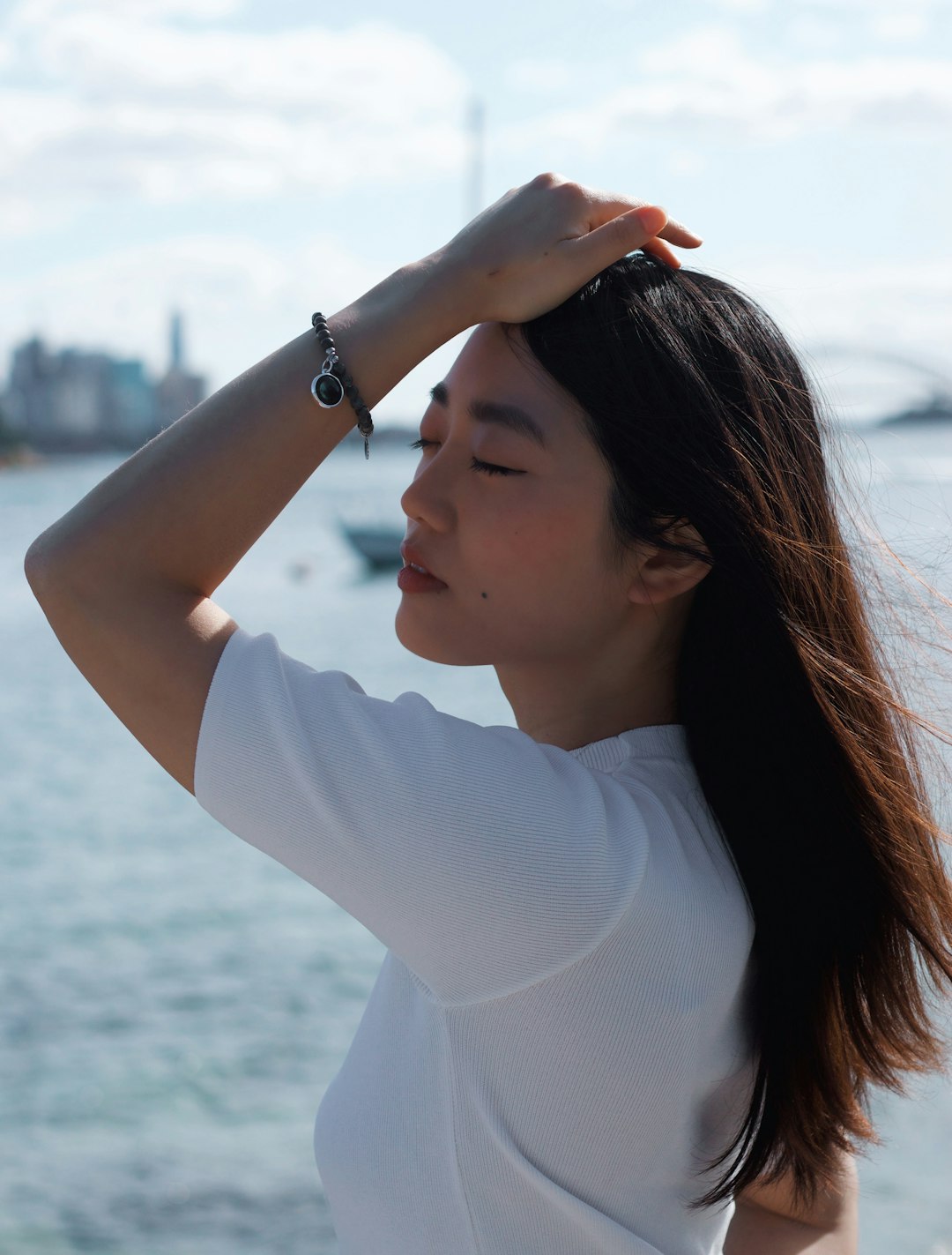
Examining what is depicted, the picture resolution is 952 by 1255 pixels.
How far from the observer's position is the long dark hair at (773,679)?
1246 millimetres

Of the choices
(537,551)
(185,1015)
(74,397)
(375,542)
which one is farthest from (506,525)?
(74,397)

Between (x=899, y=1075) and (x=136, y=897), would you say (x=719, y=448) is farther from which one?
(x=136, y=897)

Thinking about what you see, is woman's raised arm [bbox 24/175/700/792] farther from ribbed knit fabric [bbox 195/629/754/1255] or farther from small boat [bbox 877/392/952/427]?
small boat [bbox 877/392/952/427]

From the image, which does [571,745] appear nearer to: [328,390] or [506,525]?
[506,525]

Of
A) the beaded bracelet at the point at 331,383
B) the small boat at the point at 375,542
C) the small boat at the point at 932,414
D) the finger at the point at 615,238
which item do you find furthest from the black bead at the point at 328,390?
the small boat at the point at 375,542

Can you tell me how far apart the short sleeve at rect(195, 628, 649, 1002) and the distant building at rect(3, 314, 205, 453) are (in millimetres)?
43399

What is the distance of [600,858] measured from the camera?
3.55 ft

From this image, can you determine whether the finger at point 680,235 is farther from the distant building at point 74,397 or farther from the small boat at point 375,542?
the distant building at point 74,397

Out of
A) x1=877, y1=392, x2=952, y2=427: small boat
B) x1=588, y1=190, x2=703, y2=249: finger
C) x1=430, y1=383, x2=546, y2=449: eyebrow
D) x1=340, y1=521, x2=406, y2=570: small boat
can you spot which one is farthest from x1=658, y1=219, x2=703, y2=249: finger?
x1=340, y1=521, x2=406, y2=570: small boat

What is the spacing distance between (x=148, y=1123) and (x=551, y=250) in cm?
644

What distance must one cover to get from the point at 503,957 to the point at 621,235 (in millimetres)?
653

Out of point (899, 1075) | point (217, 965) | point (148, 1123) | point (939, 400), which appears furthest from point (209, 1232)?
point (939, 400)

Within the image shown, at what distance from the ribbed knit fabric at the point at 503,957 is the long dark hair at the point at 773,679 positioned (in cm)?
5

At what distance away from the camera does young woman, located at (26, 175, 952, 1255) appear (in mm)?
1065
